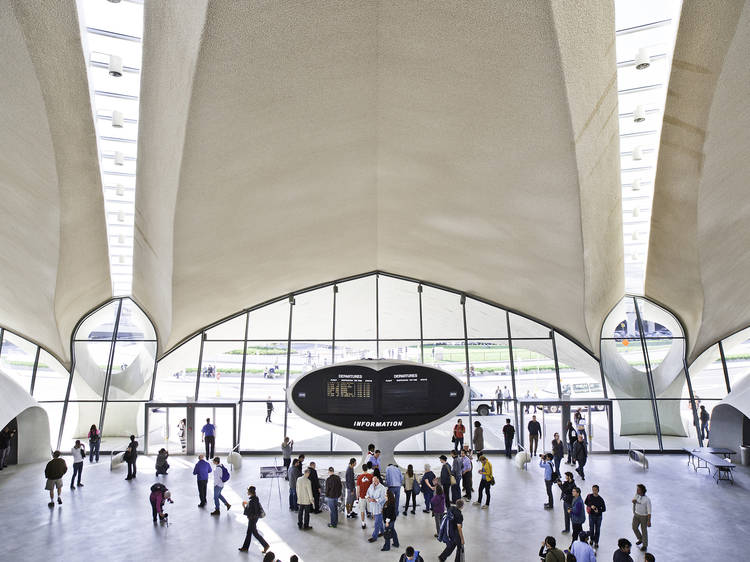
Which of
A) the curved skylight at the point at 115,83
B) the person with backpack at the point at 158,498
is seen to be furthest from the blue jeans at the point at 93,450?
the person with backpack at the point at 158,498

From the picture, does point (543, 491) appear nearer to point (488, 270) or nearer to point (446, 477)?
point (446, 477)

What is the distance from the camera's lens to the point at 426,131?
12664mm

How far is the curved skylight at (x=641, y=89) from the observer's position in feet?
31.0

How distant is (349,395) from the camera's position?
47.3 feet

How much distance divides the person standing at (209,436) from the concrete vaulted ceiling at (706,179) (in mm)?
13910

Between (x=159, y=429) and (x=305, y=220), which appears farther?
(x=159, y=429)

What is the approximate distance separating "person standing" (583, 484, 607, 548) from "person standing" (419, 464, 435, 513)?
9.62ft

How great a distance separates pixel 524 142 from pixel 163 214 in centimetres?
869

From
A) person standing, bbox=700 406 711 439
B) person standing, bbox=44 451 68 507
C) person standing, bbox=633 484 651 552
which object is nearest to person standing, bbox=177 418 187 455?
person standing, bbox=44 451 68 507

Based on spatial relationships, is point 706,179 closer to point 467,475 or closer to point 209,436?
point 467,475

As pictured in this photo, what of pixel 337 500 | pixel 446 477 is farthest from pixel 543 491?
pixel 337 500

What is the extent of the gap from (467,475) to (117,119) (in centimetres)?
1065

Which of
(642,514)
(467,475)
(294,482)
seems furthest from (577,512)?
(294,482)

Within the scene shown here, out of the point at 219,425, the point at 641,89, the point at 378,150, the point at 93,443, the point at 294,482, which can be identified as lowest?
the point at 294,482
